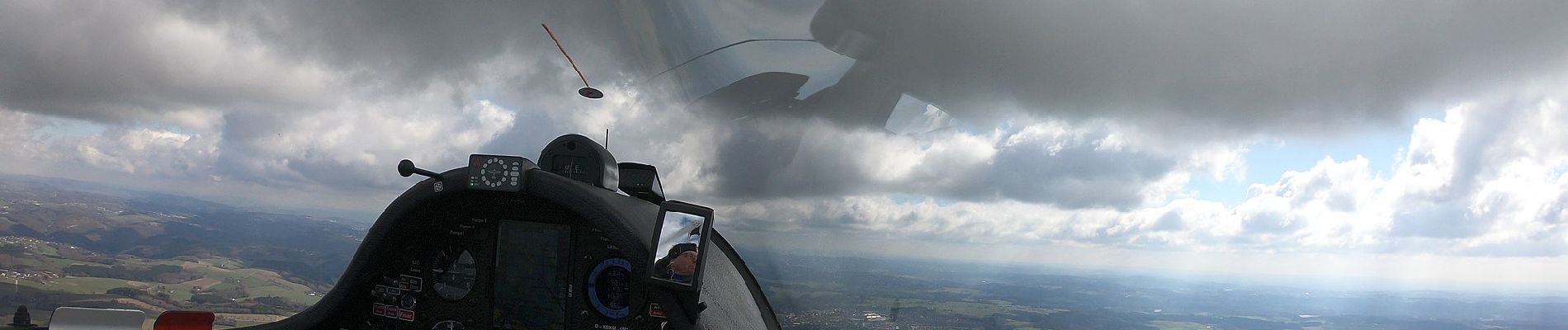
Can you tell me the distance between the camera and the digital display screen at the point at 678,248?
327 centimetres

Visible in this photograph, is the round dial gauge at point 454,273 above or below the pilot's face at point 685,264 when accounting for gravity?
below

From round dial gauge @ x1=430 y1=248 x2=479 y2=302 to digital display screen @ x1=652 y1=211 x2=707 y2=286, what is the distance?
1325 millimetres

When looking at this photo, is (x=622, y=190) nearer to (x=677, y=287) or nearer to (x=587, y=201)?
(x=587, y=201)

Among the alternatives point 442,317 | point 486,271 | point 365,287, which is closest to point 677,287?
point 486,271

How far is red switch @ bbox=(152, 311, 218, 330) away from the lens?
162cm

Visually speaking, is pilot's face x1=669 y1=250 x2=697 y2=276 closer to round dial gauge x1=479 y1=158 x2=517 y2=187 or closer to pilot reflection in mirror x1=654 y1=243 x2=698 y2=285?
pilot reflection in mirror x1=654 y1=243 x2=698 y2=285

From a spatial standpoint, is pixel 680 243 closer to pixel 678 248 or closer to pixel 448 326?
pixel 678 248

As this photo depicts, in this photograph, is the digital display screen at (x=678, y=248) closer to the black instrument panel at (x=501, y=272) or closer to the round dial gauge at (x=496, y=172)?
the black instrument panel at (x=501, y=272)

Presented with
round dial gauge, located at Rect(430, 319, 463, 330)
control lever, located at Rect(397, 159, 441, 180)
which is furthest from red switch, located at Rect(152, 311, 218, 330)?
round dial gauge, located at Rect(430, 319, 463, 330)

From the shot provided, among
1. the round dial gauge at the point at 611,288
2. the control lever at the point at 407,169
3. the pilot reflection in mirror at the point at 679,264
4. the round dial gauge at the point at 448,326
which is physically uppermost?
the control lever at the point at 407,169

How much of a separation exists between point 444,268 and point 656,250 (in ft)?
4.92

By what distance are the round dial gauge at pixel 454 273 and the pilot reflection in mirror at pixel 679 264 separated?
1320mm

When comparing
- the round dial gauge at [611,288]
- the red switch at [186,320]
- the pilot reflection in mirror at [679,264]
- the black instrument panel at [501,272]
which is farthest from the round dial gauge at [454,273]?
the red switch at [186,320]

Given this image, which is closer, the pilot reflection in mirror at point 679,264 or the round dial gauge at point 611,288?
the pilot reflection in mirror at point 679,264
